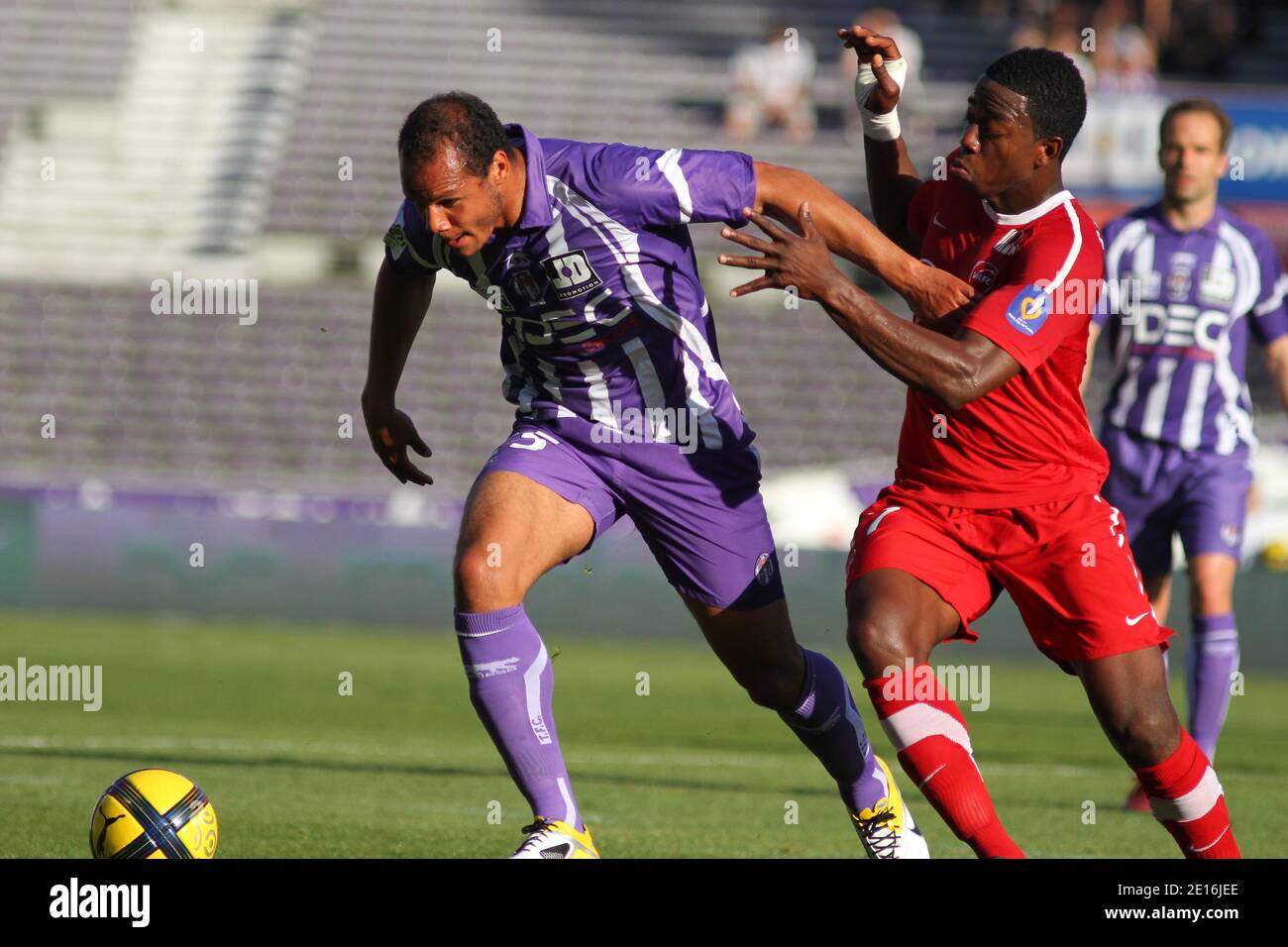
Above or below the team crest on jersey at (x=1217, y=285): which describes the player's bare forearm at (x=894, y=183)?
above

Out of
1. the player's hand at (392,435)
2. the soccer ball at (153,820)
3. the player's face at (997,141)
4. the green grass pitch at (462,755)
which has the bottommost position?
the green grass pitch at (462,755)

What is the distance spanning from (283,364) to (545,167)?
14.1m

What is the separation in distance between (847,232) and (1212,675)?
3411mm

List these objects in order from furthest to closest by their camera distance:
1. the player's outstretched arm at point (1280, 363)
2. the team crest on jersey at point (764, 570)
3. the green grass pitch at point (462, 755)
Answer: the player's outstretched arm at point (1280, 363), the green grass pitch at point (462, 755), the team crest on jersey at point (764, 570)

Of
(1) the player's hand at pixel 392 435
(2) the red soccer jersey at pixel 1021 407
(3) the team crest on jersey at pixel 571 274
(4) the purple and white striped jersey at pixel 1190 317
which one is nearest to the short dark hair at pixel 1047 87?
(2) the red soccer jersey at pixel 1021 407

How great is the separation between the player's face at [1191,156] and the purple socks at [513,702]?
12.9ft

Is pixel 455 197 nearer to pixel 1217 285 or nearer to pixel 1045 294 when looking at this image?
pixel 1045 294

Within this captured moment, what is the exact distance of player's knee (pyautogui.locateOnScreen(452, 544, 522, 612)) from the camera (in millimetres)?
4973

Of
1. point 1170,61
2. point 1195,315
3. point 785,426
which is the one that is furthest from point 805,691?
point 1170,61

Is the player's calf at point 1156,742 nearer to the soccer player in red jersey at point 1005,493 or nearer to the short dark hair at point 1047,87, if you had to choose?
the soccer player in red jersey at point 1005,493

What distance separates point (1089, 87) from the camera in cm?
1767

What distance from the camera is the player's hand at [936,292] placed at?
16.3 ft

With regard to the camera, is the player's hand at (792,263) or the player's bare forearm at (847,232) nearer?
the player's hand at (792,263)

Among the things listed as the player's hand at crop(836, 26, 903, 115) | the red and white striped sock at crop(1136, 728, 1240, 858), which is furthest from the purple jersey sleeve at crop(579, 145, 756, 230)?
the red and white striped sock at crop(1136, 728, 1240, 858)
